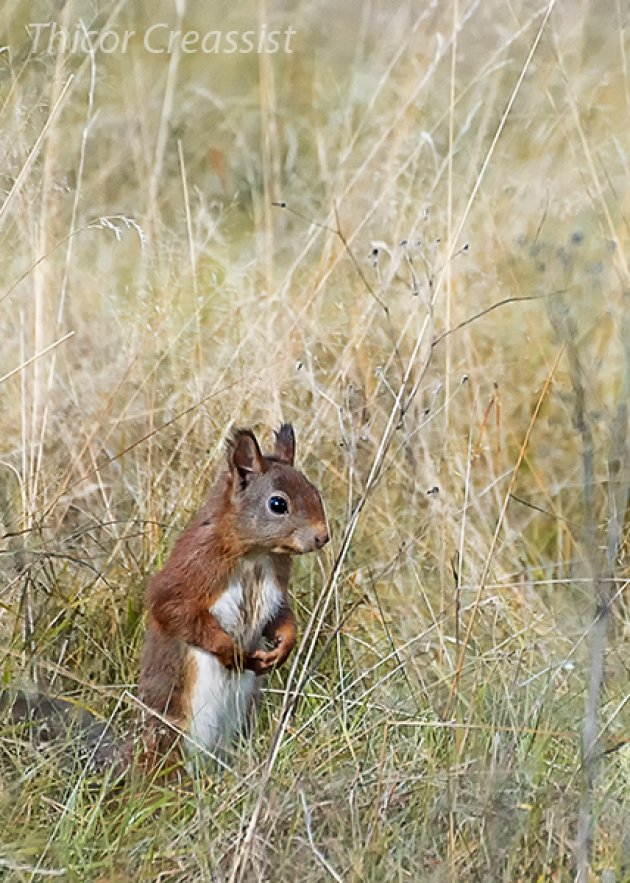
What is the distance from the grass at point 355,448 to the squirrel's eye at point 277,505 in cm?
16

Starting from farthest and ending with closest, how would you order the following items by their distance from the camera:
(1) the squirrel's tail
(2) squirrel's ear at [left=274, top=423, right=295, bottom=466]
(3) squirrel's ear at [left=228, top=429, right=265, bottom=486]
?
(2) squirrel's ear at [left=274, top=423, right=295, bottom=466], (3) squirrel's ear at [left=228, top=429, right=265, bottom=486], (1) the squirrel's tail

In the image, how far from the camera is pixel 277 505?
12.5 feet

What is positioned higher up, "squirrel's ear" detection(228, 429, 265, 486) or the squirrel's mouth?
"squirrel's ear" detection(228, 429, 265, 486)

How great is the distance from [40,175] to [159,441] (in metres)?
1.05

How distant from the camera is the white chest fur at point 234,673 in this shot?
153 inches

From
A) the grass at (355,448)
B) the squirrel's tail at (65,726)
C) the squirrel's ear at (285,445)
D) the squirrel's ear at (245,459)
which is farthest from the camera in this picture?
the squirrel's ear at (285,445)

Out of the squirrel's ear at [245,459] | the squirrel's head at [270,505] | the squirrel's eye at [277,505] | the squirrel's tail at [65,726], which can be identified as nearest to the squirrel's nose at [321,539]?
the squirrel's head at [270,505]

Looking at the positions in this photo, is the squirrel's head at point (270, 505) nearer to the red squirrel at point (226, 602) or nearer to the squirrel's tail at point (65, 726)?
the red squirrel at point (226, 602)

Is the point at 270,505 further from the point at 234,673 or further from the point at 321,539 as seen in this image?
the point at 234,673

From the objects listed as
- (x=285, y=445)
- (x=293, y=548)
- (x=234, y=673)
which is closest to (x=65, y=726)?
(x=234, y=673)

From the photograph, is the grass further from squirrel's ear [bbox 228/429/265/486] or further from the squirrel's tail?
squirrel's ear [bbox 228/429/265/486]

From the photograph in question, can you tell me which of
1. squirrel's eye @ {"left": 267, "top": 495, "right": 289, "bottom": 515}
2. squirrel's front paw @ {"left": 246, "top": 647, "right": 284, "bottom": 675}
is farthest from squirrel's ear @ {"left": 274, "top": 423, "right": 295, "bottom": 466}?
squirrel's front paw @ {"left": 246, "top": 647, "right": 284, "bottom": 675}

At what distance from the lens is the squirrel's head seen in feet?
12.4

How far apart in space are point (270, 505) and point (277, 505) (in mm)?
17
